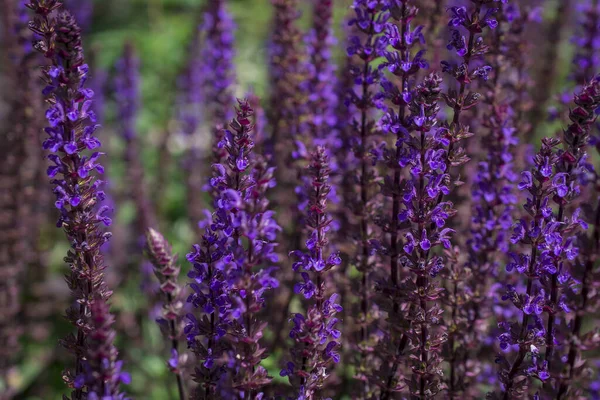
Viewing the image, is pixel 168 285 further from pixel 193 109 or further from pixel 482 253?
pixel 193 109

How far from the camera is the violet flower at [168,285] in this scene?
135 inches

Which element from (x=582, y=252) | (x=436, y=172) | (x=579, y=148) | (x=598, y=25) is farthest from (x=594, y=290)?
(x=598, y=25)

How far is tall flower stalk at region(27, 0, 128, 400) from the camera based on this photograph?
3.02 meters

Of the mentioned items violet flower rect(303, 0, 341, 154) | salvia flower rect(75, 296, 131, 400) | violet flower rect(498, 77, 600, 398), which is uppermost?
violet flower rect(303, 0, 341, 154)

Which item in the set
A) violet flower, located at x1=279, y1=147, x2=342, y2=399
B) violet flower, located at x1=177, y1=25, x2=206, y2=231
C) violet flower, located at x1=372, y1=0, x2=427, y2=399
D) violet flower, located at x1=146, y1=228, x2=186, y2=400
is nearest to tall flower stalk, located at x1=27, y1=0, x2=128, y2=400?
violet flower, located at x1=146, y1=228, x2=186, y2=400

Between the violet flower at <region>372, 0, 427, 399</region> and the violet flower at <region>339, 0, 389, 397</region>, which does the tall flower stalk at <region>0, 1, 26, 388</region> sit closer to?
the violet flower at <region>339, 0, 389, 397</region>

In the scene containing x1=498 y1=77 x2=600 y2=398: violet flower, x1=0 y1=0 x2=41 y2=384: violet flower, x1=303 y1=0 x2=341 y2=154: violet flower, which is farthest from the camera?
x1=0 y1=0 x2=41 y2=384: violet flower

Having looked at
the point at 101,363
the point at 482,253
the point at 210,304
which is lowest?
the point at 101,363

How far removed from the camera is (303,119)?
508 centimetres

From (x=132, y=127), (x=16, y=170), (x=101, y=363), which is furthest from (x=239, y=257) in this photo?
(x=132, y=127)

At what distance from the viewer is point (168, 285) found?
3547mm

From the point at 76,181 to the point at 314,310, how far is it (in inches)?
55.7

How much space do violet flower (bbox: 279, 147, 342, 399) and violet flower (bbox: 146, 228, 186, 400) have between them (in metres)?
0.71

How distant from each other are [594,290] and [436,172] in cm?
101
